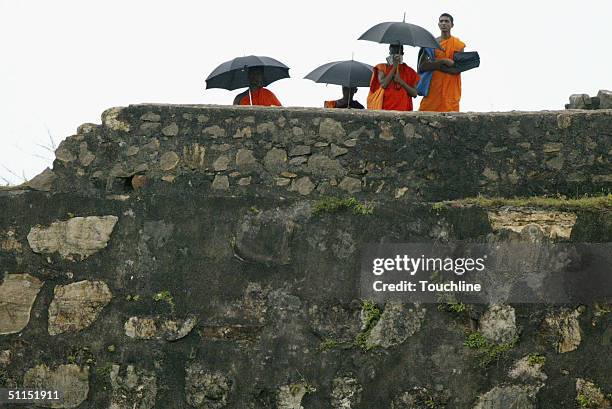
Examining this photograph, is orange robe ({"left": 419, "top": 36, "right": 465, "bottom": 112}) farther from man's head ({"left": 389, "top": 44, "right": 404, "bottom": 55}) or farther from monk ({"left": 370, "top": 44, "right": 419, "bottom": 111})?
man's head ({"left": 389, "top": 44, "right": 404, "bottom": 55})

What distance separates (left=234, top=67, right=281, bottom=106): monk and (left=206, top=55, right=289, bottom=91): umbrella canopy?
0.06 meters

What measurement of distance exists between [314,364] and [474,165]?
1.84 metres

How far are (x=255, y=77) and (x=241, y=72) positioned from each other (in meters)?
0.36

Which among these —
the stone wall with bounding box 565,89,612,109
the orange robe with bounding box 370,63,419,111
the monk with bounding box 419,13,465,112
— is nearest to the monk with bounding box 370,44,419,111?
the orange robe with bounding box 370,63,419,111

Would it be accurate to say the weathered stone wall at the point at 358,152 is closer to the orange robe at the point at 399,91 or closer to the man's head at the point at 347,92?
the orange robe at the point at 399,91

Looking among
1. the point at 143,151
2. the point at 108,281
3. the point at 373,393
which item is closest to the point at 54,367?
the point at 108,281

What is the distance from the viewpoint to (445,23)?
1133 centimetres

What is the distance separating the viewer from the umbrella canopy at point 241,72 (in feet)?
38.7

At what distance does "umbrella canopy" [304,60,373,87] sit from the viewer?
11891mm

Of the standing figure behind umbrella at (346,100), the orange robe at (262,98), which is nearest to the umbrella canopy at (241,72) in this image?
the orange robe at (262,98)

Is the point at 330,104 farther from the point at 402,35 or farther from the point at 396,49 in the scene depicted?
the point at 402,35

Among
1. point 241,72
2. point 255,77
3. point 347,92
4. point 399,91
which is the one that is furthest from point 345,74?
point 399,91

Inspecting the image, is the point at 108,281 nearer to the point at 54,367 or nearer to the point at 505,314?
the point at 54,367

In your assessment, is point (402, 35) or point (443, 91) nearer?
point (402, 35)
